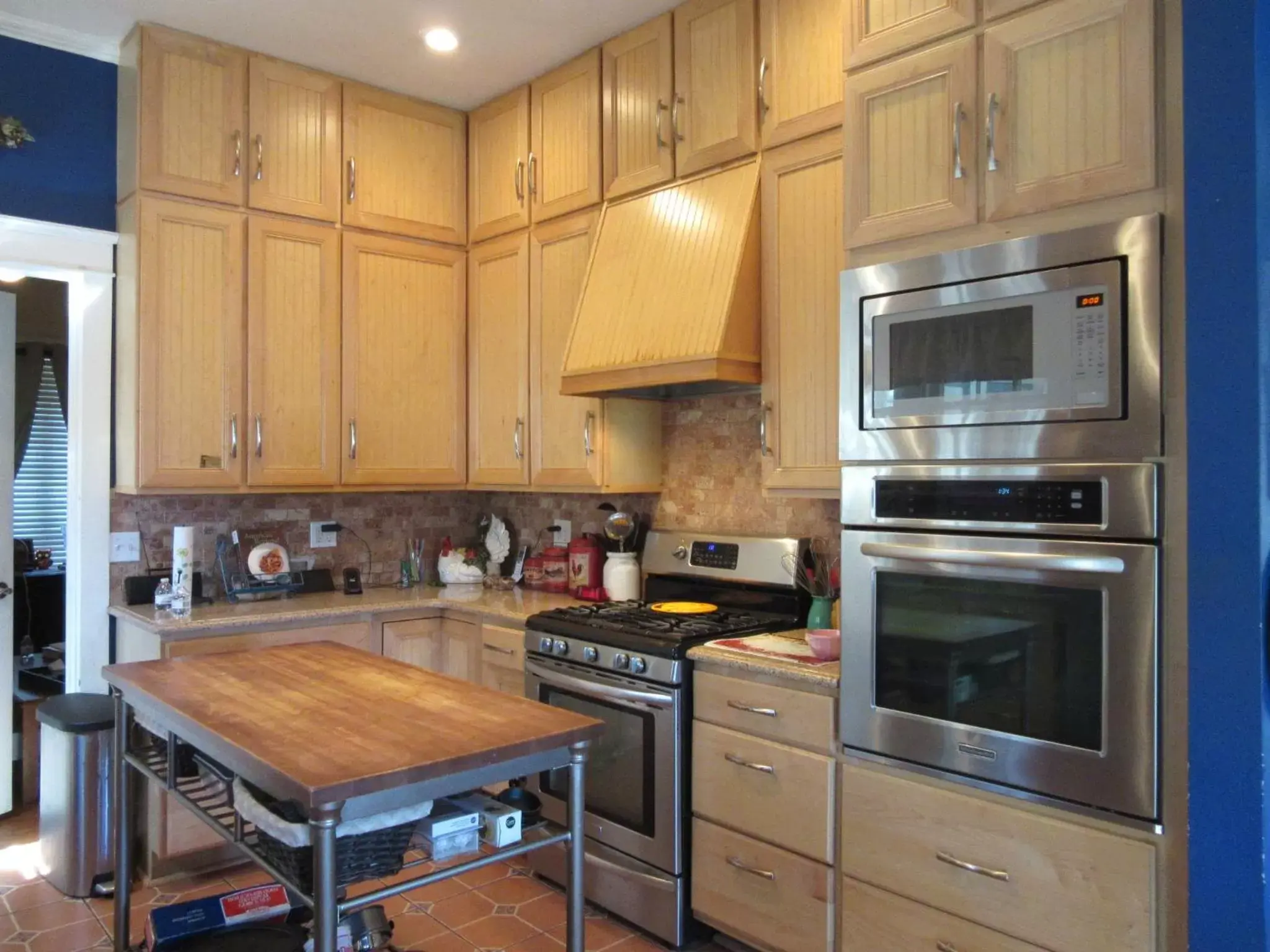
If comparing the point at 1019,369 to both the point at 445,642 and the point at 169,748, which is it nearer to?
the point at 169,748

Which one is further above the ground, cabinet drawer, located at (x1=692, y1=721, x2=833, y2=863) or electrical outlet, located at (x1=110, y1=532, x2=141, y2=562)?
electrical outlet, located at (x1=110, y1=532, x2=141, y2=562)

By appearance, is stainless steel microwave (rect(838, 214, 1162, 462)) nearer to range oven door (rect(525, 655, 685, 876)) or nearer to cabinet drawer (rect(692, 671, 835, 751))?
cabinet drawer (rect(692, 671, 835, 751))

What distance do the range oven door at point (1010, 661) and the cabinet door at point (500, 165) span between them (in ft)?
7.06

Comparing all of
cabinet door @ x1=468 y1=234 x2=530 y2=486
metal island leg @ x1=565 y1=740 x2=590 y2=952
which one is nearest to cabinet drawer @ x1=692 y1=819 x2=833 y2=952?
metal island leg @ x1=565 y1=740 x2=590 y2=952

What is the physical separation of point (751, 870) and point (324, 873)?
1.32 metres

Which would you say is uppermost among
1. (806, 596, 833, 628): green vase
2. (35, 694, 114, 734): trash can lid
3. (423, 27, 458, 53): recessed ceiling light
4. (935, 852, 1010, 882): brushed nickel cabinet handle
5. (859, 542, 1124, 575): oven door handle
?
(423, 27, 458, 53): recessed ceiling light

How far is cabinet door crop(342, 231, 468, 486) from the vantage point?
144 inches

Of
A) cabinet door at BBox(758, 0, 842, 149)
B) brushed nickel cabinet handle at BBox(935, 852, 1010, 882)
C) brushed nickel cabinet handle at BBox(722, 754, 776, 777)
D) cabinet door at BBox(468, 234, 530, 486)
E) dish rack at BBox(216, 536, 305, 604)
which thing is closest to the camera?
brushed nickel cabinet handle at BBox(935, 852, 1010, 882)

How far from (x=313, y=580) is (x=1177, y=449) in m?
3.09

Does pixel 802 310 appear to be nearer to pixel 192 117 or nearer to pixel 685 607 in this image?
pixel 685 607

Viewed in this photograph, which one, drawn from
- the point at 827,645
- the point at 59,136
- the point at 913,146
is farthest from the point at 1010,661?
the point at 59,136

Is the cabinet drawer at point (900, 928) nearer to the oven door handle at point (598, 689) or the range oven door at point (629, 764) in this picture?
the range oven door at point (629, 764)

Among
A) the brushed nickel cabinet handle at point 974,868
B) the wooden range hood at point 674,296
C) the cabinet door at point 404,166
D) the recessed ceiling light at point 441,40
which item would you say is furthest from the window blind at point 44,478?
the brushed nickel cabinet handle at point 974,868

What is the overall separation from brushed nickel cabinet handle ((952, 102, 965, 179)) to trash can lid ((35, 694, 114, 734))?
2894 millimetres
